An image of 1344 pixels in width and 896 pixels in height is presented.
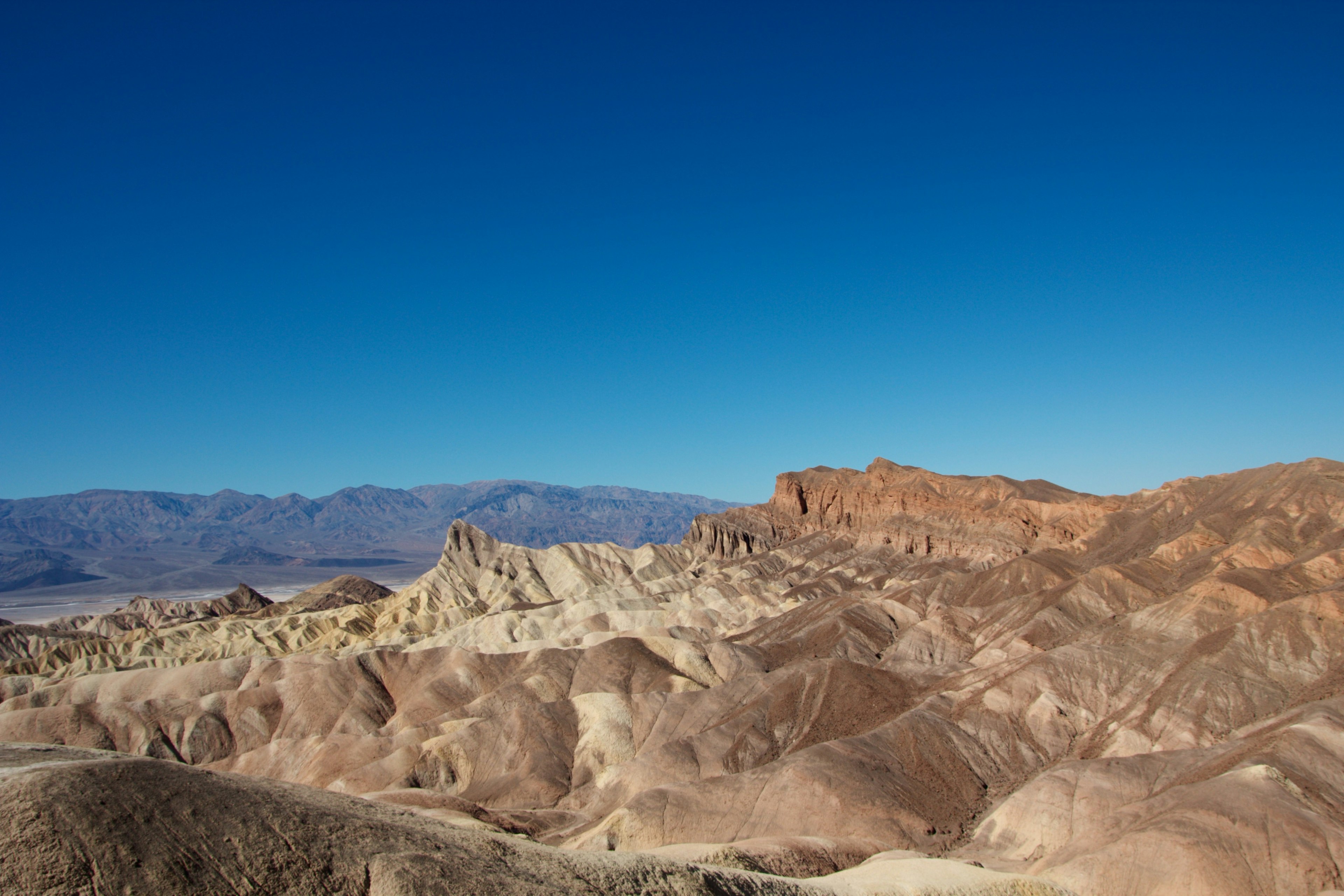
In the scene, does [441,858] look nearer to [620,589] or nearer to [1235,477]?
[1235,477]

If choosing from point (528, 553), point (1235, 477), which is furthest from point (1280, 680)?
point (528, 553)

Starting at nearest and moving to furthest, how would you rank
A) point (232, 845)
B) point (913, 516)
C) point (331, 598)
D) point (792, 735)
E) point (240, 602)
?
point (232, 845) < point (792, 735) < point (913, 516) < point (331, 598) < point (240, 602)

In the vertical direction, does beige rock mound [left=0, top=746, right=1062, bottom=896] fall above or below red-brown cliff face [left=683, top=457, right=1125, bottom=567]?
below

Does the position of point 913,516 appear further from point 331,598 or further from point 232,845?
point 232,845

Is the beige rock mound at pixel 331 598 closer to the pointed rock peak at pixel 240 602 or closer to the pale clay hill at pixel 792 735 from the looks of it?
the pointed rock peak at pixel 240 602

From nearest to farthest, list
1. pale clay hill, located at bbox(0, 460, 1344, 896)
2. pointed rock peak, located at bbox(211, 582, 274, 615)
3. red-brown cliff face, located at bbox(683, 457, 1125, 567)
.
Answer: pale clay hill, located at bbox(0, 460, 1344, 896)
red-brown cliff face, located at bbox(683, 457, 1125, 567)
pointed rock peak, located at bbox(211, 582, 274, 615)

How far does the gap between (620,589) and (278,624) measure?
4838 centimetres

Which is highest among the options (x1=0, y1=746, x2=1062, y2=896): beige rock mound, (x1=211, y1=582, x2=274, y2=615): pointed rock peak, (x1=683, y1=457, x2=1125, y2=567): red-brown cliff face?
(x1=683, y1=457, x2=1125, y2=567): red-brown cliff face

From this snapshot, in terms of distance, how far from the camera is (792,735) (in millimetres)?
54406

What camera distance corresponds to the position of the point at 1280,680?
156 feet

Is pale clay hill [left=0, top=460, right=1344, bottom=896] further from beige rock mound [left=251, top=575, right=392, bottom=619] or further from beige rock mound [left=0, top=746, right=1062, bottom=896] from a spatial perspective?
beige rock mound [left=251, top=575, right=392, bottom=619]

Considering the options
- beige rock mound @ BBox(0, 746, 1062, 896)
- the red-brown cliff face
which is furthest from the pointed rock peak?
beige rock mound @ BBox(0, 746, 1062, 896)

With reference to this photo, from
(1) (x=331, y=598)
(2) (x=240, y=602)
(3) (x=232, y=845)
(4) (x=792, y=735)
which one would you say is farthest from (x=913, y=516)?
(2) (x=240, y=602)

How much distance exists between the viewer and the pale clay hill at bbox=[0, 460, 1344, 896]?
21.1 meters
